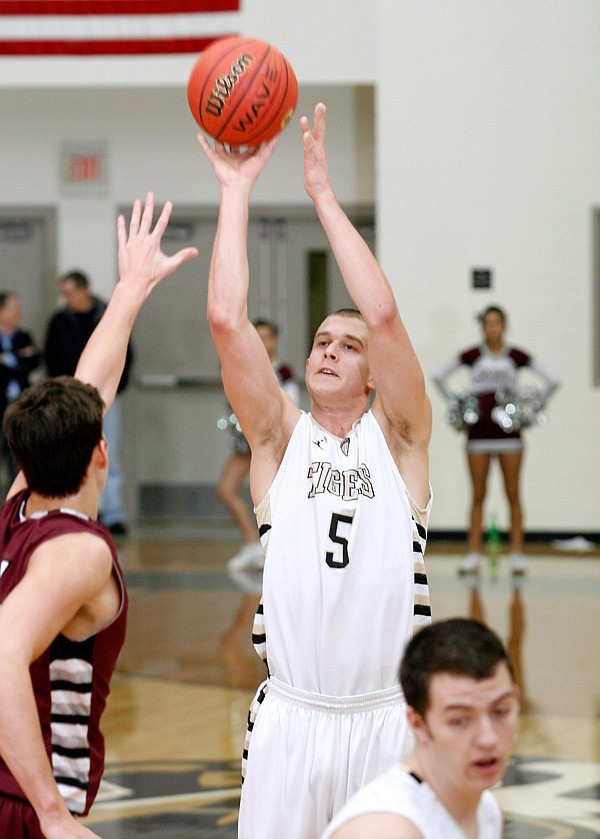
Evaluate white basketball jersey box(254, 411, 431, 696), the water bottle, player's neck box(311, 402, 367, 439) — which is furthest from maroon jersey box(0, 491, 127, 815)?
the water bottle

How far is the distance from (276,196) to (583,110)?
2.77m

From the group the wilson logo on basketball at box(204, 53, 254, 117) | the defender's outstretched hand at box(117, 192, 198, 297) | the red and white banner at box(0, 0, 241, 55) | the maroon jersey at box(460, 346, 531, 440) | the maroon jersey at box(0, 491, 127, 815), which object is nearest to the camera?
the maroon jersey at box(0, 491, 127, 815)

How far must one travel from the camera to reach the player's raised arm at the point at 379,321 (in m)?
2.65

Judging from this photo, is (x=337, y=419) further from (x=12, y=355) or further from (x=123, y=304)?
(x=12, y=355)

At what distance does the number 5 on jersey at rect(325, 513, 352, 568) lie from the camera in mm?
2588

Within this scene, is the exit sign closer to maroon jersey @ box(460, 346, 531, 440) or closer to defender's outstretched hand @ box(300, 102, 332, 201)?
maroon jersey @ box(460, 346, 531, 440)

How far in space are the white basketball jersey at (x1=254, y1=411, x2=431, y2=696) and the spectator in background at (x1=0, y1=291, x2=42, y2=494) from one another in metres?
7.92

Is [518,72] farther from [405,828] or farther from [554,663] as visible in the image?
Answer: [405,828]

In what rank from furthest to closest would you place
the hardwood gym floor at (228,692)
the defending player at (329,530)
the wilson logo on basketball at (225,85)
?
the hardwood gym floor at (228,692) → the wilson logo on basketball at (225,85) → the defending player at (329,530)

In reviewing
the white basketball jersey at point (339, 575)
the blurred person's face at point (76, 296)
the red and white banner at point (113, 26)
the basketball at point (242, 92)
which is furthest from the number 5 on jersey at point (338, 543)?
the red and white banner at point (113, 26)

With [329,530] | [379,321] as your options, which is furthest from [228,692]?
[379,321]

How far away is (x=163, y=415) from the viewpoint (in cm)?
1181

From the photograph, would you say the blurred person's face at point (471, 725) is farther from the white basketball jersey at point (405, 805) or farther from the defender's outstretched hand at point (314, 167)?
the defender's outstretched hand at point (314, 167)

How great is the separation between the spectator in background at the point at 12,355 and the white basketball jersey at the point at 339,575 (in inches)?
312
